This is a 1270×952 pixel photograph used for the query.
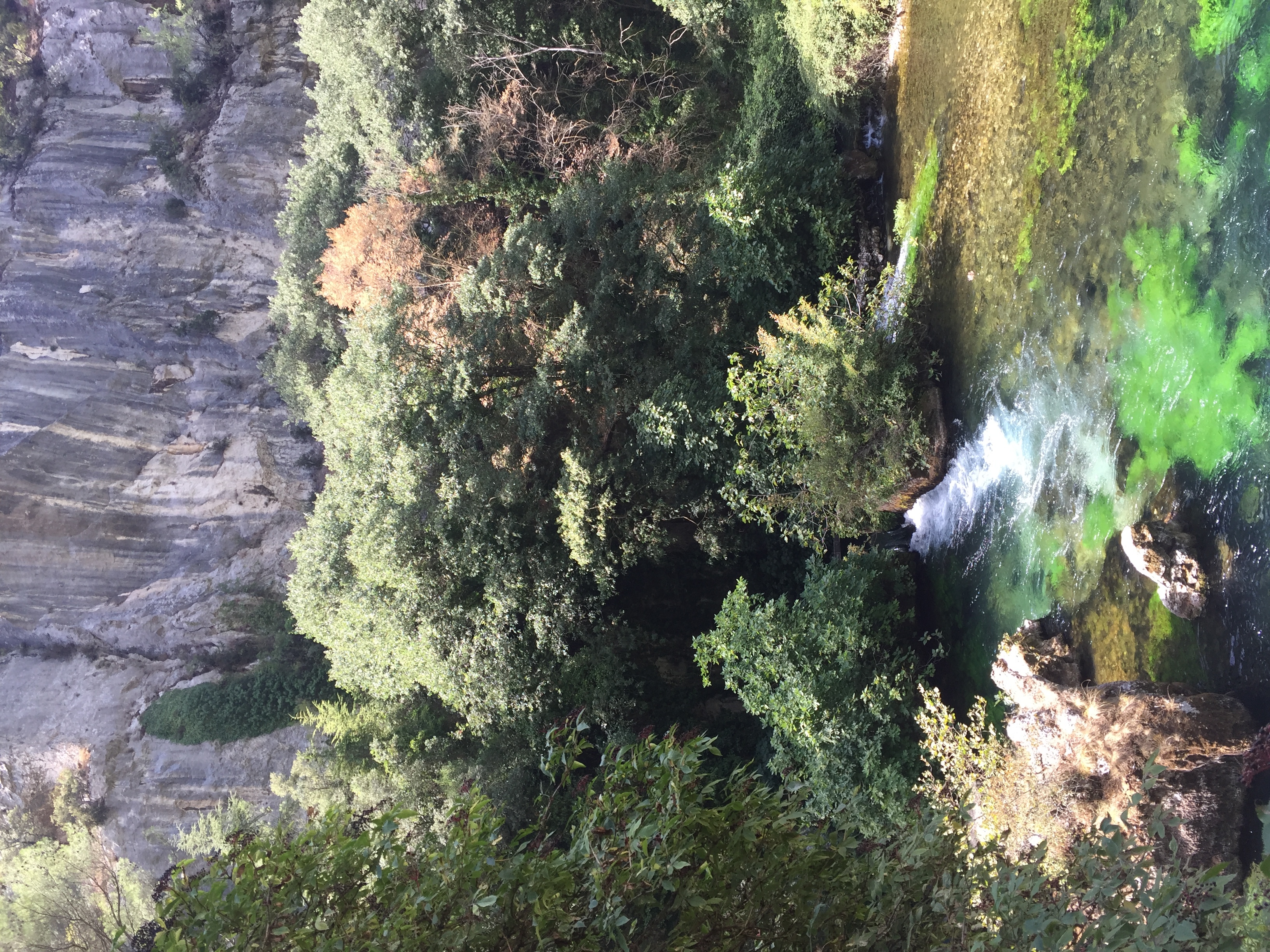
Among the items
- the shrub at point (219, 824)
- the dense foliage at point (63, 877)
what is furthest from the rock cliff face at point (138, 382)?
the shrub at point (219, 824)

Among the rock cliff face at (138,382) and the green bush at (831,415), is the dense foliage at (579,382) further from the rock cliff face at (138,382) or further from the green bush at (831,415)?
the rock cliff face at (138,382)

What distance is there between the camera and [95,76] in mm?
23594

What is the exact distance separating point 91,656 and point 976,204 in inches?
952

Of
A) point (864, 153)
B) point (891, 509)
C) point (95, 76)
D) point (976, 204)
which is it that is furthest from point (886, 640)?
point (95, 76)

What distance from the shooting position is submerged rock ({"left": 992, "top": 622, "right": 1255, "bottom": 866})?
5664mm

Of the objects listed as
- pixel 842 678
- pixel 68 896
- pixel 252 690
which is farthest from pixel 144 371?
pixel 842 678

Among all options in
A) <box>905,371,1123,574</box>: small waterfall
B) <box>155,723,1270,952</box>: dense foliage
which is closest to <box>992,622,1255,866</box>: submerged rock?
<box>155,723,1270,952</box>: dense foliage

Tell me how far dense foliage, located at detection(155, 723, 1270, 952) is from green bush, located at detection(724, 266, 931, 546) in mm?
5447

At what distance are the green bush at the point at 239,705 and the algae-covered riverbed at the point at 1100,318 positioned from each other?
1656 cm

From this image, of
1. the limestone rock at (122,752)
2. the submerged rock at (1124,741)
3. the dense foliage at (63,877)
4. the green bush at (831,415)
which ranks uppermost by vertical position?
the green bush at (831,415)

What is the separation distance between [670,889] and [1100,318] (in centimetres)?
608

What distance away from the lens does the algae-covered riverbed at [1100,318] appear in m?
5.75

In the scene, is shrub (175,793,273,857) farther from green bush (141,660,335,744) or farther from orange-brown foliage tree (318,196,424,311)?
orange-brown foliage tree (318,196,424,311)

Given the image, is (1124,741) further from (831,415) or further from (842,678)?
(831,415)
